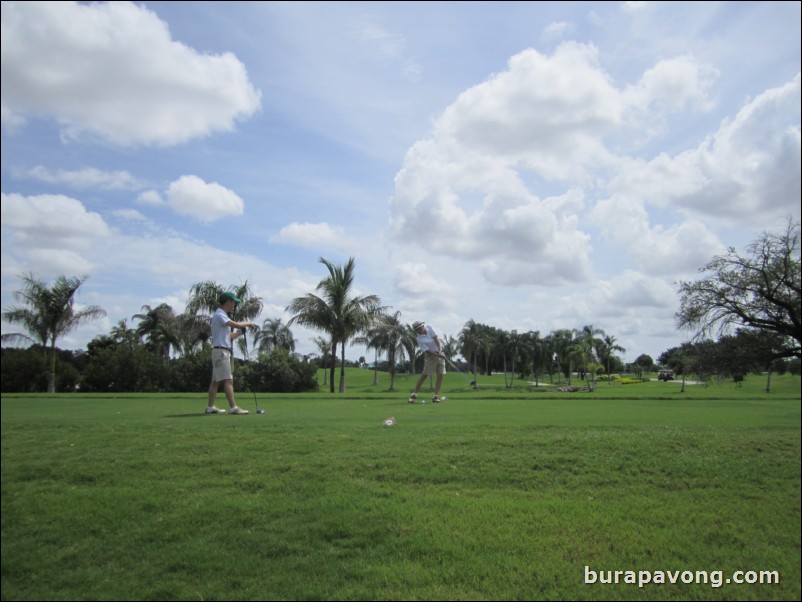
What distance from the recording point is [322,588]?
14.2 feet

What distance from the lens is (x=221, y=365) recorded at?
35.5 feet

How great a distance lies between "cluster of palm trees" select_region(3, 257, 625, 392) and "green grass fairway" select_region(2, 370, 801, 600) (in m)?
6.63

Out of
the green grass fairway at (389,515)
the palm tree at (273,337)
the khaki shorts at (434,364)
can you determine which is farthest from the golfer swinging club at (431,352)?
the palm tree at (273,337)

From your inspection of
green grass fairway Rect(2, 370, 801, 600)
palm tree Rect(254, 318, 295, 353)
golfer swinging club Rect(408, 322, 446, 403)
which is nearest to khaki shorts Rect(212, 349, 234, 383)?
green grass fairway Rect(2, 370, 801, 600)

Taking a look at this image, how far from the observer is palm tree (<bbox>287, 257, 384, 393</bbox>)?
37.5 meters

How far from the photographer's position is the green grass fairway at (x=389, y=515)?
176 inches

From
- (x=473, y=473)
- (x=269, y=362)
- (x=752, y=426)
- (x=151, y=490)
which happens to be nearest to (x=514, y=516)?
(x=473, y=473)

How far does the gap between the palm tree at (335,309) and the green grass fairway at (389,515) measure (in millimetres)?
29396

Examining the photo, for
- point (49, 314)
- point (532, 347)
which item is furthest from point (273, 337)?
point (49, 314)

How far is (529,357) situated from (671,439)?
94226 millimetres

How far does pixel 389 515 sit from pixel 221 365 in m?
6.48

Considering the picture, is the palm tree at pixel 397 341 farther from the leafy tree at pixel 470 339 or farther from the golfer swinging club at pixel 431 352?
the golfer swinging club at pixel 431 352

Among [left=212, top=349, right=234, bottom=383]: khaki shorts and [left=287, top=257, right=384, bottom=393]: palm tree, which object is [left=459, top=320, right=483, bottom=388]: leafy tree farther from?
[left=212, top=349, right=234, bottom=383]: khaki shorts

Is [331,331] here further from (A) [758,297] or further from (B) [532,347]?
(B) [532,347]
